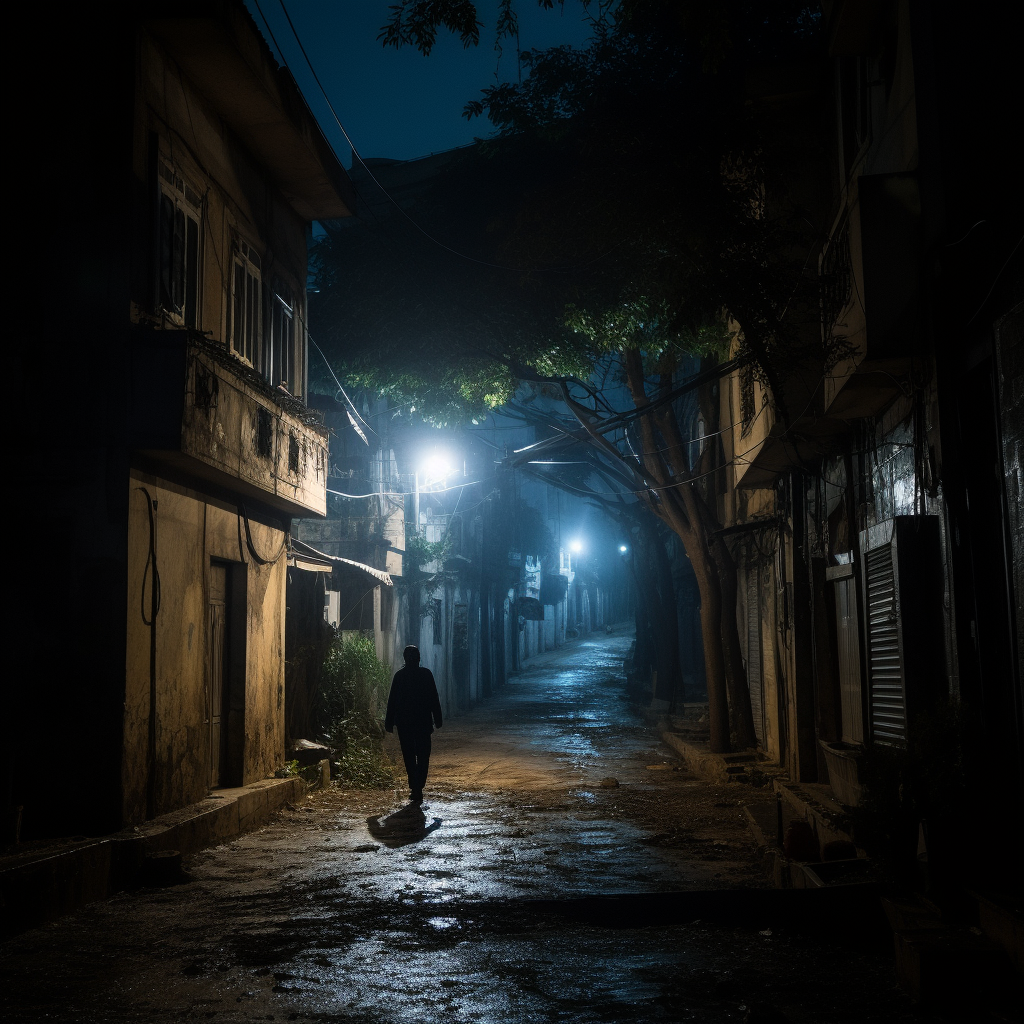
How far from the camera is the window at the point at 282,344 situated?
1371 cm

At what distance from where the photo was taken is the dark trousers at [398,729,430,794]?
12992mm

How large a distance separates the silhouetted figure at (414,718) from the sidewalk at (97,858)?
2.13m

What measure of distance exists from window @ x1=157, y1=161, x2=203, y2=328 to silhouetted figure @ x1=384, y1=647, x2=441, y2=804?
16.2 feet

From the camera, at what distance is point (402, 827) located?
11359 mm

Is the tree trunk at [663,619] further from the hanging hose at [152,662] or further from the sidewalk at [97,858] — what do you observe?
the hanging hose at [152,662]

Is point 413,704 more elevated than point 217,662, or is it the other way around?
point 217,662

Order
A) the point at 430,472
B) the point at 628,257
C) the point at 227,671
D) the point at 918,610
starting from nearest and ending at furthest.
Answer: the point at 918,610 → the point at 227,671 → the point at 628,257 → the point at 430,472

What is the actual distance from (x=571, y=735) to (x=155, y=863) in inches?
604

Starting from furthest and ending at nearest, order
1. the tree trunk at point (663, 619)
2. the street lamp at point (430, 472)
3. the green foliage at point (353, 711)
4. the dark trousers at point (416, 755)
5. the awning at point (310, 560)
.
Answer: the tree trunk at point (663, 619)
the street lamp at point (430, 472)
the awning at point (310, 560)
the green foliage at point (353, 711)
the dark trousers at point (416, 755)

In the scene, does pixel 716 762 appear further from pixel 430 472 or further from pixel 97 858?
pixel 430 472

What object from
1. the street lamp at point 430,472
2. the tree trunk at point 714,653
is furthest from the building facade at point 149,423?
the street lamp at point 430,472

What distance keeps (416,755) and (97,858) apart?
211 inches

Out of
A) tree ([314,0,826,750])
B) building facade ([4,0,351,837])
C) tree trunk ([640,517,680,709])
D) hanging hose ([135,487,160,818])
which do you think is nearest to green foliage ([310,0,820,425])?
tree ([314,0,826,750])

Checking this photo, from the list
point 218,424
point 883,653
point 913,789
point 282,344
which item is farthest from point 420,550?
point 913,789
